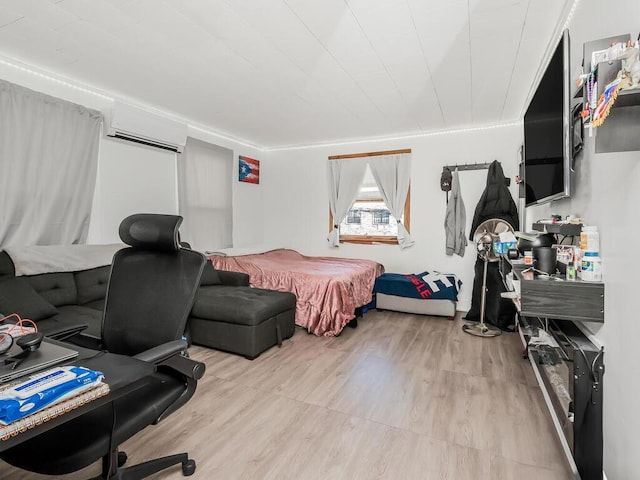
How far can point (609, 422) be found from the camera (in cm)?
138

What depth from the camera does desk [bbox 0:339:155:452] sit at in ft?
2.68

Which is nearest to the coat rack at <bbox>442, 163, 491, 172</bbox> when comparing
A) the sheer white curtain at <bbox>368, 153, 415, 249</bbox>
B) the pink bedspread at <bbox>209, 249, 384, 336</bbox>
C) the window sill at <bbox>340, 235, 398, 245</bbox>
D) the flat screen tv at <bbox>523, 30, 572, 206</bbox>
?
the sheer white curtain at <bbox>368, 153, 415, 249</bbox>

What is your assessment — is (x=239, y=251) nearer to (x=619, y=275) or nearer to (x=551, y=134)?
(x=551, y=134)

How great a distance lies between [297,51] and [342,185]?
2909 mm

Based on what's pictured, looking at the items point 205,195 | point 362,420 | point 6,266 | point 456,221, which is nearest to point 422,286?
point 456,221

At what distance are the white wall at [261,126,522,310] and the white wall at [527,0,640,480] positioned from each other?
3.00m

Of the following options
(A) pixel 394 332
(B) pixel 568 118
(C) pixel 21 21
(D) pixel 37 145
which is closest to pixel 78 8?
(C) pixel 21 21

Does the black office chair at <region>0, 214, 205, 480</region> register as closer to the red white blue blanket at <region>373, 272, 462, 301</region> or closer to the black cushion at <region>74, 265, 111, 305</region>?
the black cushion at <region>74, 265, 111, 305</region>

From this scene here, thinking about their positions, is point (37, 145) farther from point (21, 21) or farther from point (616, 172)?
point (616, 172)

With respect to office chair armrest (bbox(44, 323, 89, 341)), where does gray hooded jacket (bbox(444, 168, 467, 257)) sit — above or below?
above

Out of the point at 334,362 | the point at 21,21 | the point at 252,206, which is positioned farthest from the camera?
the point at 252,206

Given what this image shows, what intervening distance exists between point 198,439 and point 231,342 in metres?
1.19

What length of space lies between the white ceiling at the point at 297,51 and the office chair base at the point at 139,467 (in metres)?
2.42

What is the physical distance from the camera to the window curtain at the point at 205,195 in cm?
444
